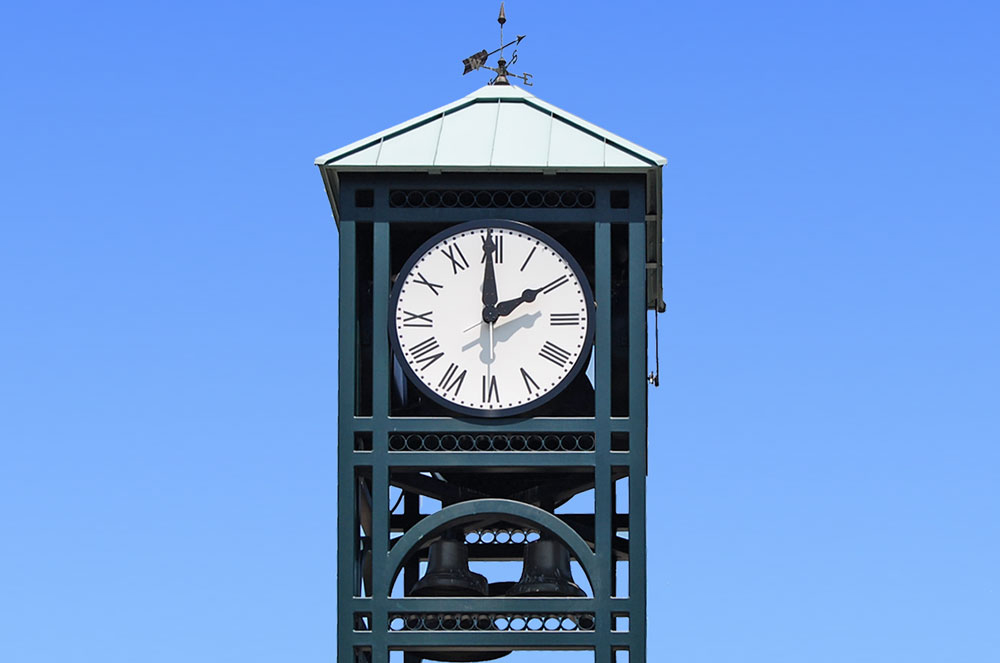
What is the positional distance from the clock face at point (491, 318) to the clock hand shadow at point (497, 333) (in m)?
0.01

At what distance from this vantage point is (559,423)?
41219 mm

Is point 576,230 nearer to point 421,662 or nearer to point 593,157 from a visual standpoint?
point 593,157

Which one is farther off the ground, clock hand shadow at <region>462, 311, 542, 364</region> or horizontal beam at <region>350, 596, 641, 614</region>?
clock hand shadow at <region>462, 311, 542, 364</region>

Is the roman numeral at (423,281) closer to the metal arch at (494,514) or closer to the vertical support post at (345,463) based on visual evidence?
the vertical support post at (345,463)

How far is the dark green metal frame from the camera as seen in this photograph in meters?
40.8

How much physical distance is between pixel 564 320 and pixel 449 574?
3222 mm

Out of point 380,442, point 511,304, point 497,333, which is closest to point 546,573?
point 380,442

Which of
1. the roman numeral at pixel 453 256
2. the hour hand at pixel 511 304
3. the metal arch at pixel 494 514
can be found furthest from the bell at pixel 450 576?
the roman numeral at pixel 453 256

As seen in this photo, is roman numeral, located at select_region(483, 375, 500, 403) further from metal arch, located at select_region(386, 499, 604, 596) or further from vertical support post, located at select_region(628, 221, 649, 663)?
vertical support post, located at select_region(628, 221, 649, 663)

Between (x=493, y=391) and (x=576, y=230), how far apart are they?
241 cm

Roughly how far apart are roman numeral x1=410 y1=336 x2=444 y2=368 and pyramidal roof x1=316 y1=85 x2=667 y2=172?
6.66 feet

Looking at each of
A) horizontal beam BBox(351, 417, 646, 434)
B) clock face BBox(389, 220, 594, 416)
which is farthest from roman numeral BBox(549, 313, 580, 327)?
horizontal beam BBox(351, 417, 646, 434)

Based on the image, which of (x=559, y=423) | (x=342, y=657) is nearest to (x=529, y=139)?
(x=559, y=423)

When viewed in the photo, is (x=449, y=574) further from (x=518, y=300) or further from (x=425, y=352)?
(x=518, y=300)
